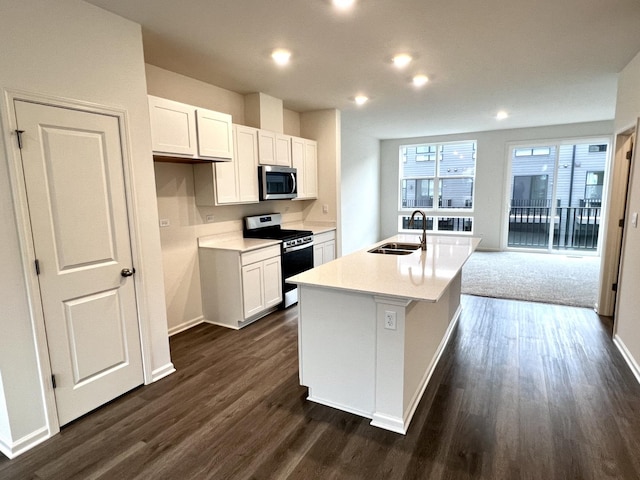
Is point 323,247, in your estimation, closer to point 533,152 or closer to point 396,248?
point 396,248

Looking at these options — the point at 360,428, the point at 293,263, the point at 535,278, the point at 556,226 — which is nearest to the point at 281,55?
the point at 293,263

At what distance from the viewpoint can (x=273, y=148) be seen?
4.39 metres

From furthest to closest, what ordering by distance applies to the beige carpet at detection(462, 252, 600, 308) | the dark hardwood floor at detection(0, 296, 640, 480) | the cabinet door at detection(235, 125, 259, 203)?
the beige carpet at detection(462, 252, 600, 308) < the cabinet door at detection(235, 125, 259, 203) < the dark hardwood floor at detection(0, 296, 640, 480)

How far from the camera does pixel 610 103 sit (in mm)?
5082

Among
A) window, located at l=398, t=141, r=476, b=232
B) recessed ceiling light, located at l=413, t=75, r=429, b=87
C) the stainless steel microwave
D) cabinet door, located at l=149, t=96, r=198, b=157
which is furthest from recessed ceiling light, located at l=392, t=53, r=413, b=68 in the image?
window, located at l=398, t=141, r=476, b=232

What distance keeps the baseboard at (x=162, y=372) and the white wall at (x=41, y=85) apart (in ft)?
2.38

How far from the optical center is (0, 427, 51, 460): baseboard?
6.66 ft

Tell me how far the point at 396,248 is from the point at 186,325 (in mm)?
2381

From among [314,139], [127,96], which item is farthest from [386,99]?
[127,96]

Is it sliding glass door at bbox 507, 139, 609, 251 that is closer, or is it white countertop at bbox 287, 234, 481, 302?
white countertop at bbox 287, 234, 481, 302

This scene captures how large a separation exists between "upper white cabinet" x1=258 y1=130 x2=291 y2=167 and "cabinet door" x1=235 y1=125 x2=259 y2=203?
0.09 m

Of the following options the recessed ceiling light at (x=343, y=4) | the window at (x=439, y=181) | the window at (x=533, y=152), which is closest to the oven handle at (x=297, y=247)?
the recessed ceiling light at (x=343, y=4)

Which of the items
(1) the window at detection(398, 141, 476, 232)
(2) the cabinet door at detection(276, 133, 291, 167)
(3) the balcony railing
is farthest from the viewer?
(1) the window at detection(398, 141, 476, 232)

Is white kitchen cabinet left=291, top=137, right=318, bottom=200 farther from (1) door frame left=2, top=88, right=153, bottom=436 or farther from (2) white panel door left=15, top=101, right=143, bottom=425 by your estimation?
(2) white panel door left=15, top=101, right=143, bottom=425
